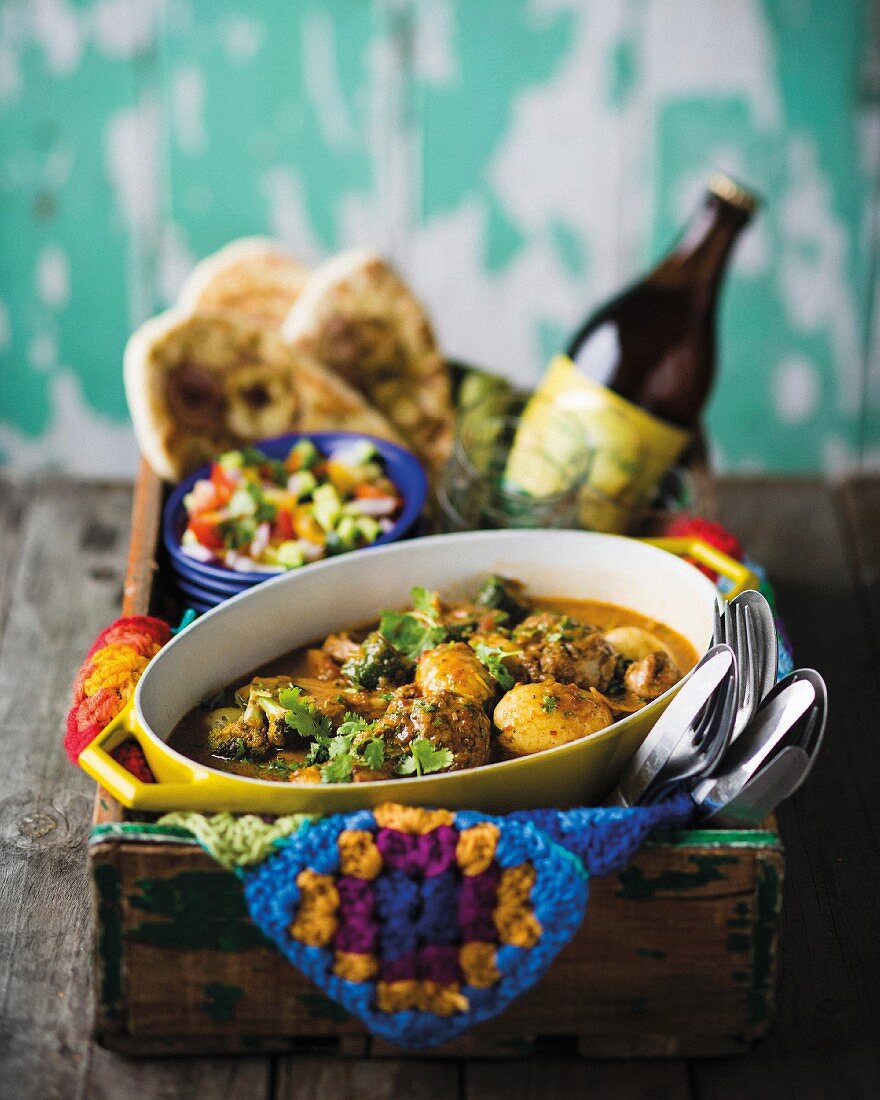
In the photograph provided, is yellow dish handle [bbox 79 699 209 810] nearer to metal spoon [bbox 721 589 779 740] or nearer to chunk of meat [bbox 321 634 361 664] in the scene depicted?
chunk of meat [bbox 321 634 361 664]

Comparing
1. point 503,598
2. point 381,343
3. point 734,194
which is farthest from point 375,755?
point 734,194

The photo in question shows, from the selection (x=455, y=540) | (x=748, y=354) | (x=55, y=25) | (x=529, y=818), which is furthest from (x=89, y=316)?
(x=529, y=818)

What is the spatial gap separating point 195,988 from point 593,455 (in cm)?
101

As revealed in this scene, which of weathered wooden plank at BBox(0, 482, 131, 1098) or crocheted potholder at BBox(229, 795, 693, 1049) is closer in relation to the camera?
crocheted potholder at BBox(229, 795, 693, 1049)

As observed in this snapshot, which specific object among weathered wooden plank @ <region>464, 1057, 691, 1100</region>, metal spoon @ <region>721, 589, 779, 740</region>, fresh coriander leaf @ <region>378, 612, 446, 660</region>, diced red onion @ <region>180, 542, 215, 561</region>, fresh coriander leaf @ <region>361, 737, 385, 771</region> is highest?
metal spoon @ <region>721, 589, 779, 740</region>

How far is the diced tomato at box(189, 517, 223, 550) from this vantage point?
5.79ft

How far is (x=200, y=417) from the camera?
79.2 inches

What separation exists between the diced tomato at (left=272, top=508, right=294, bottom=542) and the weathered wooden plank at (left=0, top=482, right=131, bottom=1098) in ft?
1.22

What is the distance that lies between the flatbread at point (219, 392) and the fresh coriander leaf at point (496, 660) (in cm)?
65

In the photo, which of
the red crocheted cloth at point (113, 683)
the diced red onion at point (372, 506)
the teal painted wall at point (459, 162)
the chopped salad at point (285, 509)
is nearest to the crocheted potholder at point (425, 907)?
the red crocheted cloth at point (113, 683)

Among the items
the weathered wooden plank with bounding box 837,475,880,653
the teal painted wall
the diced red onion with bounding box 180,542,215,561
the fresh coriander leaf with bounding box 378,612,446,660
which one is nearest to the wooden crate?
the fresh coriander leaf with bounding box 378,612,446,660

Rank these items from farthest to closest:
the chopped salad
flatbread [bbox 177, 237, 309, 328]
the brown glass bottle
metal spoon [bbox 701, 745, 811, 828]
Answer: flatbread [bbox 177, 237, 309, 328], the brown glass bottle, the chopped salad, metal spoon [bbox 701, 745, 811, 828]

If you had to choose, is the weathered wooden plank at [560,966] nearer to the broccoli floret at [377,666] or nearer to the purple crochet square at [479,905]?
the purple crochet square at [479,905]

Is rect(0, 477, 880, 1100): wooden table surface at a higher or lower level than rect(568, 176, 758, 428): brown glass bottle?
lower
